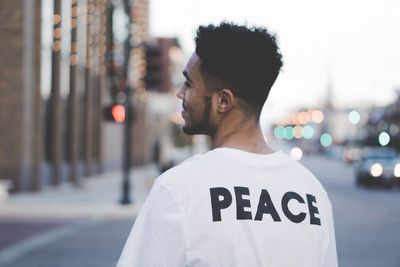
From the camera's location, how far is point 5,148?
24844 mm

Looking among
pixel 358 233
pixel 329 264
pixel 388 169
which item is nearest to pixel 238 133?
pixel 329 264

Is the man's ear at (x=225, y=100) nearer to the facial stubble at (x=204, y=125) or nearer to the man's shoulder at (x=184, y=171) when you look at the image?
the facial stubble at (x=204, y=125)

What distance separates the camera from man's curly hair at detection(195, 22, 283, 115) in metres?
2.35

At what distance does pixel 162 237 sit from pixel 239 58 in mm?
592

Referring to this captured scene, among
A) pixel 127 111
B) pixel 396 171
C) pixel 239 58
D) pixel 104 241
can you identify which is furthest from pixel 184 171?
pixel 396 171

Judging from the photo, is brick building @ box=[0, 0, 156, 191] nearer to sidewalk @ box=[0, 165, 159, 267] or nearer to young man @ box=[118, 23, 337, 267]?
sidewalk @ box=[0, 165, 159, 267]

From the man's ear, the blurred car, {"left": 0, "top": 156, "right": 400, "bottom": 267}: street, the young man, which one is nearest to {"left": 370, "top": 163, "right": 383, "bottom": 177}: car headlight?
the blurred car

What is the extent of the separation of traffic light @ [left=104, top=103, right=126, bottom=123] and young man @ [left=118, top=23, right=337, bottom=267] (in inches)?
757

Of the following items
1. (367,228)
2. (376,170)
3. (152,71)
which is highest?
(152,71)

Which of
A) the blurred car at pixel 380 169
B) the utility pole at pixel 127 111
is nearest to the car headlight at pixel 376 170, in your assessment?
the blurred car at pixel 380 169

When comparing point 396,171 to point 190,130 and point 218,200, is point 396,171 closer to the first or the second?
point 190,130

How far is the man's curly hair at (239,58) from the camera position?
235cm

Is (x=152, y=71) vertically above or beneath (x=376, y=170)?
above

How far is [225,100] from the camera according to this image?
2418mm
